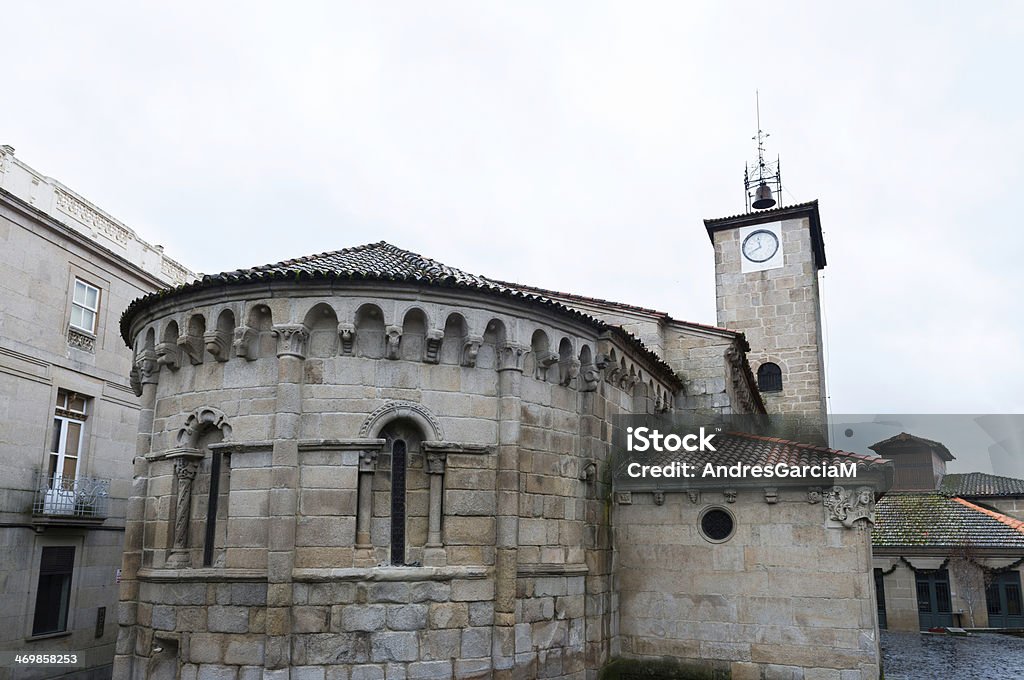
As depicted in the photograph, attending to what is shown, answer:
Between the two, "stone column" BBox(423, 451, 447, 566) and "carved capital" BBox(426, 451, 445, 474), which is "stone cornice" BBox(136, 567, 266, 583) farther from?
"carved capital" BBox(426, 451, 445, 474)

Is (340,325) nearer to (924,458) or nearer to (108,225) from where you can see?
(108,225)

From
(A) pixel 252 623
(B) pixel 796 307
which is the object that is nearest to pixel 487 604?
(A) pixel 252 623

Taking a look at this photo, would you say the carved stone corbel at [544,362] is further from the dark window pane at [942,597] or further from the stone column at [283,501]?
the dark window pane at [942,597]

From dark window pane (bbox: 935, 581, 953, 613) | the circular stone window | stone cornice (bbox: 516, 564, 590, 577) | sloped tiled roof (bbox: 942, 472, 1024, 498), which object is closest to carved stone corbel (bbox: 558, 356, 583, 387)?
A: stone cornice (bbox: 516, 564, 590, 577)

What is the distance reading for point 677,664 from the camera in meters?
13.7

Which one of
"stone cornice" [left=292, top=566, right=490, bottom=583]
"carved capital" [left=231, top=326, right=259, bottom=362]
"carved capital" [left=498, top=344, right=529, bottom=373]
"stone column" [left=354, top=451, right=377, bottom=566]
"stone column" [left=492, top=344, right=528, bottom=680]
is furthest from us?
"carved capital" [left=498, top=344, right=529, bottom=373]

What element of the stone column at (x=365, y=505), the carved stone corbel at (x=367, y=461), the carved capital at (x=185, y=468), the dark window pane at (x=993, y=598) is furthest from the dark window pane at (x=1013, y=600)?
the carved capital at (x=185, y=468)

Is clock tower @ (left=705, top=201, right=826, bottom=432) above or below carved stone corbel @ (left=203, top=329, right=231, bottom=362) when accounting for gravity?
above

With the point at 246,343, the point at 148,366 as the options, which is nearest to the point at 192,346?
the point at 246,343

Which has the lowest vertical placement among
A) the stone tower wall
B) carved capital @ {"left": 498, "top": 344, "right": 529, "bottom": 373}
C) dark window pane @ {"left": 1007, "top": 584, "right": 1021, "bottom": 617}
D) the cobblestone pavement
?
the cobblestone pavement

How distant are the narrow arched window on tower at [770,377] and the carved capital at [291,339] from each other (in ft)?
71.4

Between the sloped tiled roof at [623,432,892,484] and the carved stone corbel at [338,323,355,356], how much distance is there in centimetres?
609

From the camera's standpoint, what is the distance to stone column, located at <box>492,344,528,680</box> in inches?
430

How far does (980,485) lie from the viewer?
3625cm
